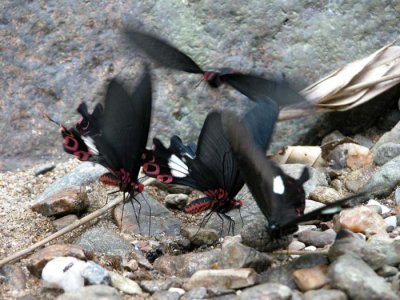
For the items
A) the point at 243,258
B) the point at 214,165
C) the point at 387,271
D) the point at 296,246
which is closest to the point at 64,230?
the point at 214,165

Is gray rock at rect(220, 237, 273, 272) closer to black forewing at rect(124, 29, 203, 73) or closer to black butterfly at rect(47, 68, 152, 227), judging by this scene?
black butterfly at rect(47, 68, 152, 227)

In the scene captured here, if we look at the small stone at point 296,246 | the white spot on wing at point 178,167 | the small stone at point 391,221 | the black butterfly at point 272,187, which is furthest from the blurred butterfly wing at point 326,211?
the white spot on wing at point 178,167

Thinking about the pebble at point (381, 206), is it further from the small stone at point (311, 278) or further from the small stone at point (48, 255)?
the small stone at point (48, 255)

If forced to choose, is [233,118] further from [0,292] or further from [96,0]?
[96,0]

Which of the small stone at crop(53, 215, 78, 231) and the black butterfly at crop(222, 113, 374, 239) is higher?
the black butterfly at crop(222, 113, 374, 239)

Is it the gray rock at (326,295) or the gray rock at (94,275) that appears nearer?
the gray rock at (326,295)

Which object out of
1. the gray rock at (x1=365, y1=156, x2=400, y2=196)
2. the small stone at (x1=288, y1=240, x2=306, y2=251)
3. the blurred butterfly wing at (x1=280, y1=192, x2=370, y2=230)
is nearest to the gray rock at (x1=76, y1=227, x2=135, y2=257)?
the small stone at (x1=288, y1=240, x2=306, y2=251)

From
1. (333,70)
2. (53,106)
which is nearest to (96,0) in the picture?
(53,106)
